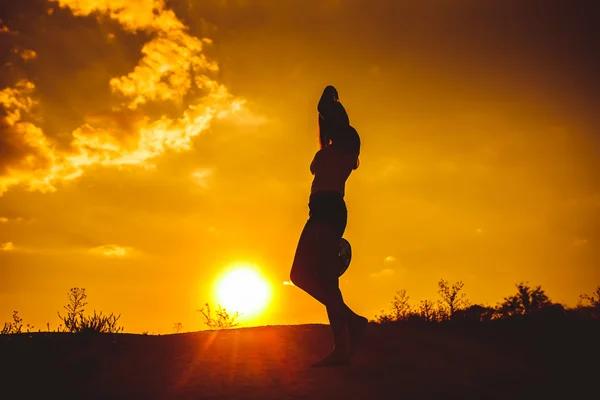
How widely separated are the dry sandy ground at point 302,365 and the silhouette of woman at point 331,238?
341mm

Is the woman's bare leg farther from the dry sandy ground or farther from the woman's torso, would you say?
the woman's torso

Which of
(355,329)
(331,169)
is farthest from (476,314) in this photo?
(331,169)

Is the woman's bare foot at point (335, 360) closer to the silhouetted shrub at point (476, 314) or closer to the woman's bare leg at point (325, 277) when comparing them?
the woman's bare leg at point (325, 277)

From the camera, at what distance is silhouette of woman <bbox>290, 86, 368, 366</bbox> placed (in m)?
4.31

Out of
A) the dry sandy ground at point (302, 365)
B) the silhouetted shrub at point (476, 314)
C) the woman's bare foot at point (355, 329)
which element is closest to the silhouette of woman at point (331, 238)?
the woman's bare foot at point (355, 329)

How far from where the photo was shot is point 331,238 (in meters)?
4.35

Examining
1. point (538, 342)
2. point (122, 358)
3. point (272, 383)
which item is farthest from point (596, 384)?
point (122, 358)

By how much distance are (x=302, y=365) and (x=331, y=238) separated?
1.31m

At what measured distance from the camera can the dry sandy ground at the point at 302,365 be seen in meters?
3.89

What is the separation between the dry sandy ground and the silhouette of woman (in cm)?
34

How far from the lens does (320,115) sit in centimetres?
499

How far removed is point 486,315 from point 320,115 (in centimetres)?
536

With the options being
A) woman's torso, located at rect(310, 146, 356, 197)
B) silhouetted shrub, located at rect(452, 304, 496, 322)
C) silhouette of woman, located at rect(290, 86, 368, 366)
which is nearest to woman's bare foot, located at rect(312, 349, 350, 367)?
silhouette of woman, located at rect(290, 86, 368, 366)

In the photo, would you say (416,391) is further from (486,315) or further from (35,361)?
(486,315)
